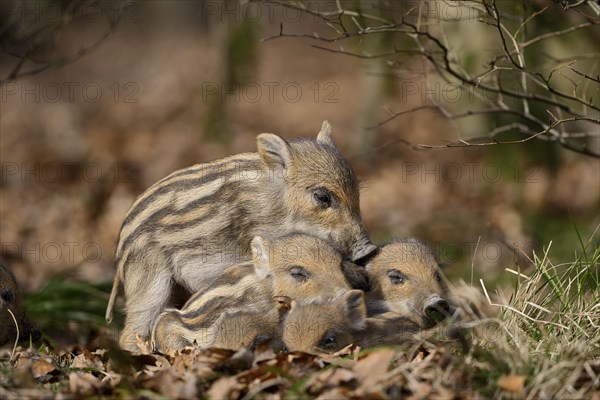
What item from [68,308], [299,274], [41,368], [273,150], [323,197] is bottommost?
[68,308]

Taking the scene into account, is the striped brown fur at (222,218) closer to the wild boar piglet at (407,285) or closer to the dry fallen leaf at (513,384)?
the wild boar piglet at (407,285)

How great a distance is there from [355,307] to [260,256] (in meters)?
0.80

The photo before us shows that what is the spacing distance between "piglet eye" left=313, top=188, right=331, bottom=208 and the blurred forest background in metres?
0.69

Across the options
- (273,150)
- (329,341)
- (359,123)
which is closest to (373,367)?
(329,341)

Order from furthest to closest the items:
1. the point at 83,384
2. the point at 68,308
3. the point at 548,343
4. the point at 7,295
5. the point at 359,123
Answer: the point at 359,123, the point at 68,308, the point at 7,295, the point at 548,343, the point at 83,384

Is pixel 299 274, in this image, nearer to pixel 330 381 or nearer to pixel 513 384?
pixel 330 381

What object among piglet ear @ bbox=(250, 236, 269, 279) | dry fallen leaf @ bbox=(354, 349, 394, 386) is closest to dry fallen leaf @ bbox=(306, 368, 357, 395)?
dry fallen leaf @ bbox=(354, 349, 394, 386)

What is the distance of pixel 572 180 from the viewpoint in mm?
12266

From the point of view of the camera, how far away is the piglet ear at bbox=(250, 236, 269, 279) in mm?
5062

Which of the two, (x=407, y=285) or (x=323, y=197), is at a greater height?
(x=323, y=197)

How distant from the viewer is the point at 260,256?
16.9ft

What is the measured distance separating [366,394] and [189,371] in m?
0.92

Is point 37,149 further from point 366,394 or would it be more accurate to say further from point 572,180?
point 366,394

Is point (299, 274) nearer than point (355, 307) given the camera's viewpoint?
No
